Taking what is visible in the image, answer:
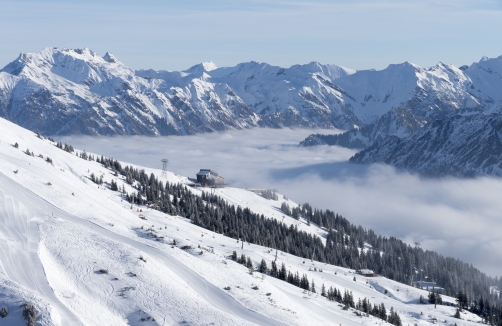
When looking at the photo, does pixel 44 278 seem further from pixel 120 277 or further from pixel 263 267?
pixel 263 267

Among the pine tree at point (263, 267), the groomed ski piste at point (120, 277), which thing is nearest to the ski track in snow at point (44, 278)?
the groomed ski piste at point (120, 277)

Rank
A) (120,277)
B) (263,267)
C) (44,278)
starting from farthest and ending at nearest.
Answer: (263,267) < (120,277) < (44,278)

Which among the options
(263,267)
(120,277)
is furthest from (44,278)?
(263,267)

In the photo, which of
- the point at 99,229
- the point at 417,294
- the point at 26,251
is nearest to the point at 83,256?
the point at 26,251

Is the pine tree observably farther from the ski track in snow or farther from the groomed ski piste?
the ski track in snow

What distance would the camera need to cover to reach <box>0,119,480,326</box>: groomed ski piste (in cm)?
5328

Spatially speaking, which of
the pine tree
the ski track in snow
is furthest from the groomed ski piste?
the pine tree

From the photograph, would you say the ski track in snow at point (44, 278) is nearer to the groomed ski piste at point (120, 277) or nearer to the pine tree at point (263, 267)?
the groomed ski piste at point (120, 277)

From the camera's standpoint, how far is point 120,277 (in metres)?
59.7

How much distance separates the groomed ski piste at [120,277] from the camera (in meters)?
53.3

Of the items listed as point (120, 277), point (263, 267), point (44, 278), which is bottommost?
point (263, 267)

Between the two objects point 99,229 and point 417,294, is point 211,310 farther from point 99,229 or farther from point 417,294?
point 417,294

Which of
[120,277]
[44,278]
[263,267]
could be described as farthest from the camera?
[263,267]

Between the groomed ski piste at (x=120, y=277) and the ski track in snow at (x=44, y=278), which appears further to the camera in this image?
the ski track in snow at (x=44, y=278)
